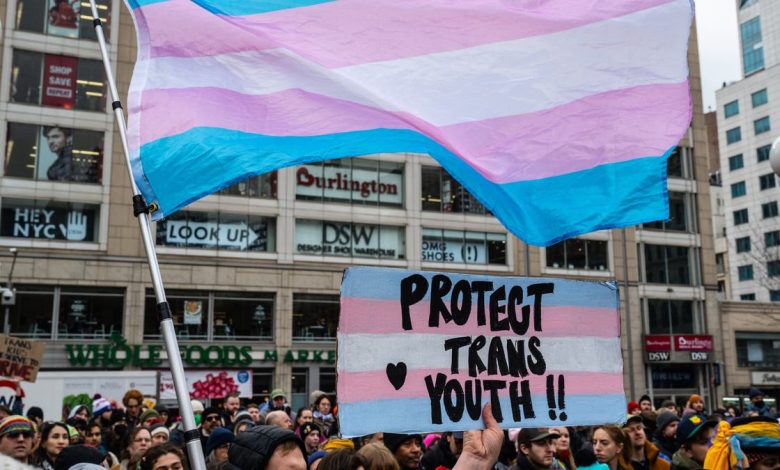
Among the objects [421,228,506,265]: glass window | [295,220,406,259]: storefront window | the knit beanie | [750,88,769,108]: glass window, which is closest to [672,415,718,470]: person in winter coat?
the knit beanie

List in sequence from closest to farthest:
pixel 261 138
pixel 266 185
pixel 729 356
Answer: pixel 261 138 < pixel 266 185 < pixel 729 356

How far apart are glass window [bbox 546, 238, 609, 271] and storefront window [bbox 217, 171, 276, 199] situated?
14412 millimetres

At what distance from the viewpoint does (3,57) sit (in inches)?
1219

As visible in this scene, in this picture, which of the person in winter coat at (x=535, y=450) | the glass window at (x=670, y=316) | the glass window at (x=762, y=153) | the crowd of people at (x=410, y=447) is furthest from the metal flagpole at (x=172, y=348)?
the glass window at (x=762, y=153)

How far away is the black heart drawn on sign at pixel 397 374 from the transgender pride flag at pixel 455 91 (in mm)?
1342

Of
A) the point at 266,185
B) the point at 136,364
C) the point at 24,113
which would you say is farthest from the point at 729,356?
the point at 24,113

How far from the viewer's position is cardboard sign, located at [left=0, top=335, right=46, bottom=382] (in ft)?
49.5

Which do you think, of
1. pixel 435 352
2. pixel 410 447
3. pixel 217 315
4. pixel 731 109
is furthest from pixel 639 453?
pixel 731 109

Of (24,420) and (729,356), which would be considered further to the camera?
(729,356)

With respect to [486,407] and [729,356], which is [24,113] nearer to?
[486,407]

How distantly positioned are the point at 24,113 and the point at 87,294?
24.2ft

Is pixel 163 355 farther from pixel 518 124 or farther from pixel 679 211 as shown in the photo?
pixel 679 211

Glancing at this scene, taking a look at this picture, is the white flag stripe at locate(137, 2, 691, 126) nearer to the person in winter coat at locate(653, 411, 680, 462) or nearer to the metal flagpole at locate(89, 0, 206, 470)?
the metal flagpole at locate(89, 0, 206, 470)

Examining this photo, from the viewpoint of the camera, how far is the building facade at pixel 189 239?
3077 centimetres
